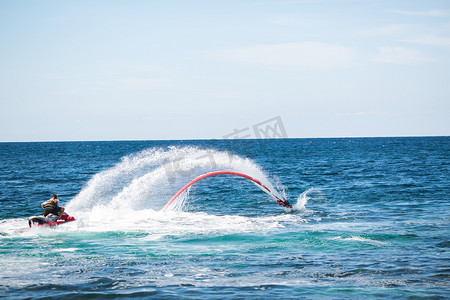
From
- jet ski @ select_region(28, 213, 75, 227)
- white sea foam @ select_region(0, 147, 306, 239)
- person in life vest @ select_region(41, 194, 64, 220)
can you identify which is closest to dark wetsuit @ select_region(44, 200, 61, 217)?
person in life vest @ select_region(41, 194, 64, 220)

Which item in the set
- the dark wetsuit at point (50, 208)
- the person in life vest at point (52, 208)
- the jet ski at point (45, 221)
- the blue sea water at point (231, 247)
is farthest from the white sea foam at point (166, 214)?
the dark wetsuit at point (50, 208)

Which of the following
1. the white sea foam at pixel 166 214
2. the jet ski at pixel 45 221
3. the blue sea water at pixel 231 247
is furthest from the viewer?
the white sea foam at pixel 166 214

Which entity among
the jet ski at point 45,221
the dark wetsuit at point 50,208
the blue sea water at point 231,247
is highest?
the dark wetsuit at point 50,208

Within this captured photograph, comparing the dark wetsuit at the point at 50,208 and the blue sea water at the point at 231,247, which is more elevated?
the dark wetsuit at the point at 50,208

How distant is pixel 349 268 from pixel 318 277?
1.49 m

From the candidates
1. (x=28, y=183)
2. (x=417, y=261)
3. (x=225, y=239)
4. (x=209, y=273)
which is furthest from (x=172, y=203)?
(x=28, y=183)

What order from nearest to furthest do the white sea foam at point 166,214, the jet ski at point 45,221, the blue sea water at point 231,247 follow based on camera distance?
the blue sea water at point 231,247 < the jet ski at point 45,221 < the white sea foam at point 166,214

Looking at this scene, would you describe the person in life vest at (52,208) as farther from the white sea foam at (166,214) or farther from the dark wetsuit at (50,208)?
the white sea foam at (166,214)

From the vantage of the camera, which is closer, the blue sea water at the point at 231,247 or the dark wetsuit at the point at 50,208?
the blue sea water at the point at 231,247

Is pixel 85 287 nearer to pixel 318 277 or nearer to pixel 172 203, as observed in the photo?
pixel 318 277

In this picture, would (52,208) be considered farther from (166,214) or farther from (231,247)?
(231,247)

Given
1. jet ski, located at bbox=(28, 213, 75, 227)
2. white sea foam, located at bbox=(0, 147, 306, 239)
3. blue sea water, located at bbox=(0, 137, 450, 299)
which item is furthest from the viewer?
white sea foam, located at bbox=(0, 147, 306, 239)

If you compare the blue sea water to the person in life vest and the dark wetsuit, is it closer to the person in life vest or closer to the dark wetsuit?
the person in life vest

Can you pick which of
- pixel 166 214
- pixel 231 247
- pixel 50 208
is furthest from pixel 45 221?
pixel 231 247
